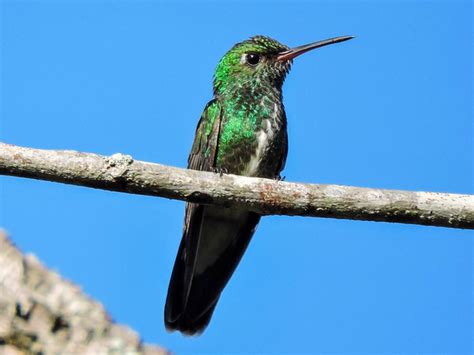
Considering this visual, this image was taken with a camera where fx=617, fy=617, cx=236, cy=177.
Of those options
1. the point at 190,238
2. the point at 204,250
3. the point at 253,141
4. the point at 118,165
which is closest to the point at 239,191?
the point at 118,165

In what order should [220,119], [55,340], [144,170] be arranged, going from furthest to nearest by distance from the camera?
[220,119], [55,340], [144,170]

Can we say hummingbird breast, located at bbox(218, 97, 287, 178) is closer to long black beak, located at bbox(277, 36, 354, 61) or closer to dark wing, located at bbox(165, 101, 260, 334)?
dark wing, located at bbox(165, 101, 260, 334)

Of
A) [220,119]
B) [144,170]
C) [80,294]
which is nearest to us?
[144,170]

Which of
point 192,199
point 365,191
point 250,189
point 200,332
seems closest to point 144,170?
point 192,199

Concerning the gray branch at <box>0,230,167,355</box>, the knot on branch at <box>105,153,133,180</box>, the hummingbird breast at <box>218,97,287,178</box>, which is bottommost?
the gray branch at <box>0,230,167,355</box>

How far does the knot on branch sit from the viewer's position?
128 inches

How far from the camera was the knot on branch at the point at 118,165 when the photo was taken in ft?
10.7

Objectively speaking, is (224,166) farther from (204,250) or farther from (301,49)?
(301,49)

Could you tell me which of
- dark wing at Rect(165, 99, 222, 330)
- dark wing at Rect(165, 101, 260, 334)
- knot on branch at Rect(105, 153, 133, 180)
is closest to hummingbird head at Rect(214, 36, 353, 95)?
dark wing at Rect(165, 101, 260, 334)

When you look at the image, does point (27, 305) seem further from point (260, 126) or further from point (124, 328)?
point (260, 126)

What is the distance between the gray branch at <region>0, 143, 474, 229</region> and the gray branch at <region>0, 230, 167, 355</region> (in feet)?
5.76

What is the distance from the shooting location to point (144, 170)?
3.34 metres

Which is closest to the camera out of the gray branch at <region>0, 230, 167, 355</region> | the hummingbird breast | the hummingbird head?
the gray branch at <region>0, 230, 167, 355</region>

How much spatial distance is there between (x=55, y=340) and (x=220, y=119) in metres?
2.27
